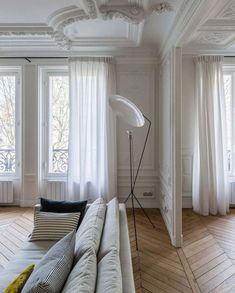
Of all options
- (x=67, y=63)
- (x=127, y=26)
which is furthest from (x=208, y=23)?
(x=67, y=63)

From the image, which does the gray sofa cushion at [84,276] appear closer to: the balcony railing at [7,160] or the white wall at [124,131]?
the white wall at [124,131]

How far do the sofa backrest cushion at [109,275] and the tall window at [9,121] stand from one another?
3.98 meters

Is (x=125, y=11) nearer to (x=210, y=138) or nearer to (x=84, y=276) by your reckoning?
(x=210, y=138)

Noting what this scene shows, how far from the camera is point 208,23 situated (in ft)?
10.9

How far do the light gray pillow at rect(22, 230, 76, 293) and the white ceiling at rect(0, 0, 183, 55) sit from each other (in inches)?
97.9

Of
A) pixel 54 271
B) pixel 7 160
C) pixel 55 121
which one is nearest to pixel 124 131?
pixel 55 121

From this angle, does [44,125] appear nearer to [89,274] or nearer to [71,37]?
[71,37]

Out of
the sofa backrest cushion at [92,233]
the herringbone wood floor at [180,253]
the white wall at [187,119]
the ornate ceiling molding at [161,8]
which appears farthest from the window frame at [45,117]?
the sofa backrest cushion at [92,233]

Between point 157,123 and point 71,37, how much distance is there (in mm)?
2003

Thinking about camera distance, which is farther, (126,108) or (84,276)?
(126,108)

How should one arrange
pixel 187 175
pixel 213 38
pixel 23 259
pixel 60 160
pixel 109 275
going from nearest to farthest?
pixel 109 275 → pixel 23 259 → pixel 213 38 → pixel 187 175 → pixel 60 160

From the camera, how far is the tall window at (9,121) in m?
4.99

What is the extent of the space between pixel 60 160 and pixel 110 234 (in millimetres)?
3368

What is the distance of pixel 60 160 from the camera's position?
498 centimetres
